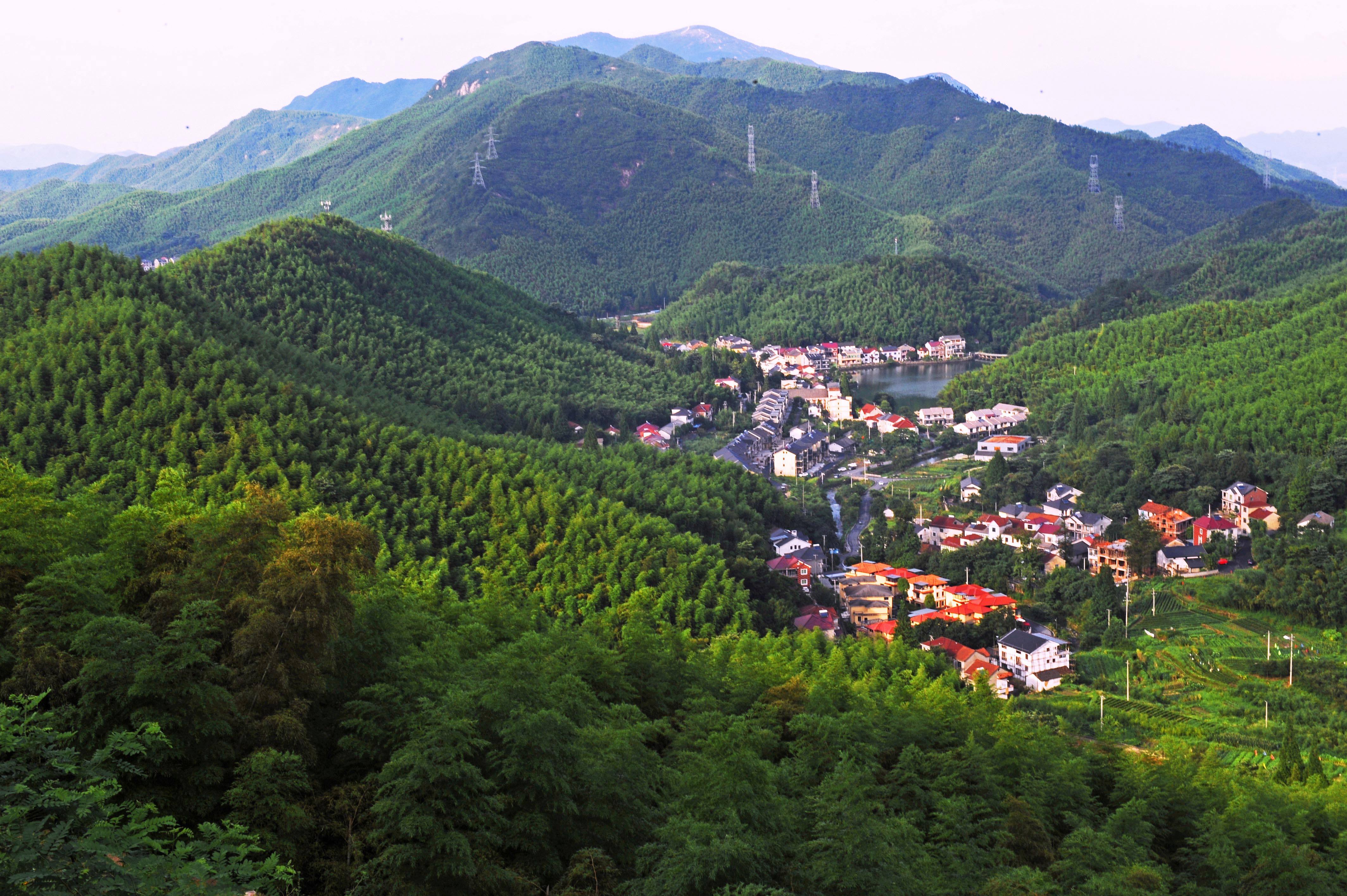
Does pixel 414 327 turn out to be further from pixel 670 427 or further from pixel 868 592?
pixel 868 592

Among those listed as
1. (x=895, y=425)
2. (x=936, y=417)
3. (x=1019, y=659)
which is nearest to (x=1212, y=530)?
(x=1019, y=659)

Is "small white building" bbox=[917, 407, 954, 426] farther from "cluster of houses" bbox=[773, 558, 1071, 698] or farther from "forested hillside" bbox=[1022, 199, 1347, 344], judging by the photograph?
"cluster of houses" bbox=[773, 558, 1071, 698]

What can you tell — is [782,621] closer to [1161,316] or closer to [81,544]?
[81,544]

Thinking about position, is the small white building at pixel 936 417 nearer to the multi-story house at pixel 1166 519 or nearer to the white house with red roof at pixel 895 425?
the white house with red roof at pixel 895 425

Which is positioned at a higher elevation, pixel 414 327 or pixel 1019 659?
pixel 414 327

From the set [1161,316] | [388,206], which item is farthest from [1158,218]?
[388,206]

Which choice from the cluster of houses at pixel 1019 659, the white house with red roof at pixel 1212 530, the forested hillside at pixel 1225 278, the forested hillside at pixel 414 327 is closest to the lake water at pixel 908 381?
the forested hillside at pixel 1225 278
